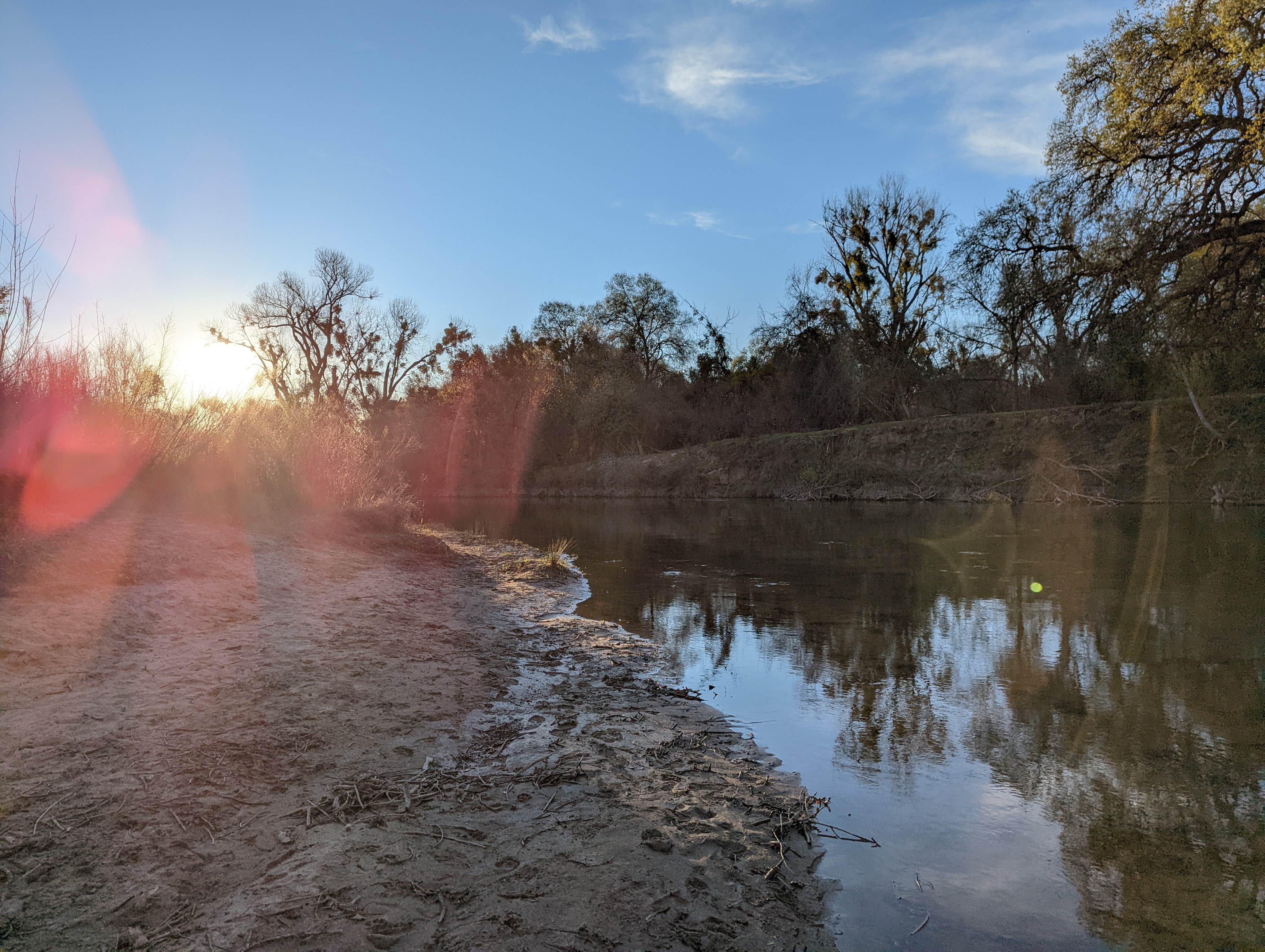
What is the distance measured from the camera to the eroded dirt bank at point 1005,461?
75.8 ft

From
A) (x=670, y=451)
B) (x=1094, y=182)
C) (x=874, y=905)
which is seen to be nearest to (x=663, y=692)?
(x=874, y=905)

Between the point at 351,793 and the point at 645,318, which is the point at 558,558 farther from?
the point at 645,318

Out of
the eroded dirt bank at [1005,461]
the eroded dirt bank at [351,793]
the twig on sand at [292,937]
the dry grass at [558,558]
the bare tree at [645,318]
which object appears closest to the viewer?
the twig on sand at [292,937]

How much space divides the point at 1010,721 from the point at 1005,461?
2685 cm

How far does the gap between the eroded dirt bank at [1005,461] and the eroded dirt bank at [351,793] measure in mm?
23882

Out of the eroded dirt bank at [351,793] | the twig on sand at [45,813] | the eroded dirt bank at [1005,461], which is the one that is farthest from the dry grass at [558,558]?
the eroded dirt bank at [1005,461]

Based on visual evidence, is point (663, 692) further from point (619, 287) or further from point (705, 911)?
point (619, 287)

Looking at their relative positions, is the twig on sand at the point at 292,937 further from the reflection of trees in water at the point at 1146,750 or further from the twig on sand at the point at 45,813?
the reflection of trees in water at the point at 1146,750

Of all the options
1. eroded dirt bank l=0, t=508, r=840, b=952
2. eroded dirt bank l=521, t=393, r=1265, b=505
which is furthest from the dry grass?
eroded dirt bank l=521, t=393, r=1265, b=505

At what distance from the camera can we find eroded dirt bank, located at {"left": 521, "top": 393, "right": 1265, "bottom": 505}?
23.1m

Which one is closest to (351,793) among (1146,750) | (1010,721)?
(1010,721)

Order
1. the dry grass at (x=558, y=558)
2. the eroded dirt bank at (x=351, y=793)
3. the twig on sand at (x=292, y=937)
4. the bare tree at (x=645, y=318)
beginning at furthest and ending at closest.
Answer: the bare tree at (x=645, y=318) < the dry grass at (x=558, y=558) < the eroded dirt bank at (x=351, y=793) < the twig on sand at (x=292, y=937)

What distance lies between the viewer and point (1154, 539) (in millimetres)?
14500

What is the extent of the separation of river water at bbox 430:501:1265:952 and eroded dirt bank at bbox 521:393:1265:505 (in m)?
12.5
